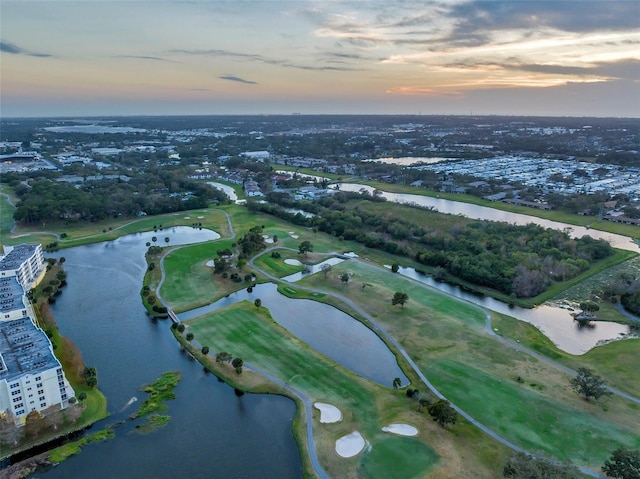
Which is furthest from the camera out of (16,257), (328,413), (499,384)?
(16,257)

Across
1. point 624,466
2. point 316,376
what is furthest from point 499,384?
point 316,376

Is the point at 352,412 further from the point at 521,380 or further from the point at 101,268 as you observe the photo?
the point at 101,268

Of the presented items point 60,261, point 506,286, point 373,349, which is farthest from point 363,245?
point 60,261

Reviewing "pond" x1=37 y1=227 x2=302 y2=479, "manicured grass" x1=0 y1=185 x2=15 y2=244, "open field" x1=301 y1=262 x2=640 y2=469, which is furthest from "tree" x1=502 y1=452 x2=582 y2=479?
"manicured grass" x1=0 y1=185 x2=15 y2=244

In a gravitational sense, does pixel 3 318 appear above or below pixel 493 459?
above

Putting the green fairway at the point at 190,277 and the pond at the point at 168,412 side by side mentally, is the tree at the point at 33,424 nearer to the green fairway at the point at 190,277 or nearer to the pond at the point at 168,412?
the pond at the point at 168,412

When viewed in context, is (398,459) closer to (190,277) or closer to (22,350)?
(22,350)
